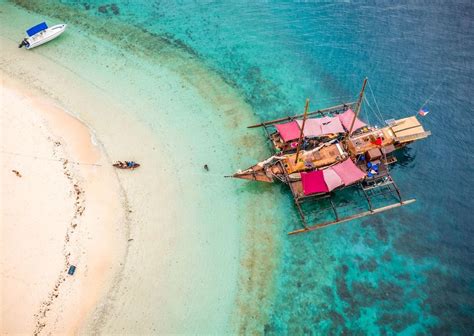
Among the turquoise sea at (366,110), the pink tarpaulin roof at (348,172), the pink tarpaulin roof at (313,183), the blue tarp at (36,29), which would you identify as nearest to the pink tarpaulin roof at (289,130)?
the turquoise sea at (366,110)

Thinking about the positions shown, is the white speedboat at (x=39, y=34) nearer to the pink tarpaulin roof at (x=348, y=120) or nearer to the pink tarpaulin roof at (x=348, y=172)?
the pink tarpaulin roof at (x=348, y=120)

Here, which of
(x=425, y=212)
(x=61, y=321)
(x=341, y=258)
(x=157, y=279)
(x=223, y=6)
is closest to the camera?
(x=61, y=321)

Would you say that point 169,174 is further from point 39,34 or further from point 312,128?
point 39,34

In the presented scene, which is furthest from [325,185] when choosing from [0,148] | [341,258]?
[0,148]

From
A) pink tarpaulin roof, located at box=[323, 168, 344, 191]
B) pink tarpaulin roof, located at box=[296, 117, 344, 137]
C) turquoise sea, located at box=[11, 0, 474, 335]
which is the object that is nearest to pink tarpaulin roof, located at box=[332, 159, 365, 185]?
pink tarpaulin roof, located at box=[323, 168, 344, 191]

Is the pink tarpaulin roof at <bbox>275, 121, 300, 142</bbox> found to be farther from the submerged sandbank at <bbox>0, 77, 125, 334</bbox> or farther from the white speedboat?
the white speedboat

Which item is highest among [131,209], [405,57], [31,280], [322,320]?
[405,57]

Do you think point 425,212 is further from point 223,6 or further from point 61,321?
point 223,6
